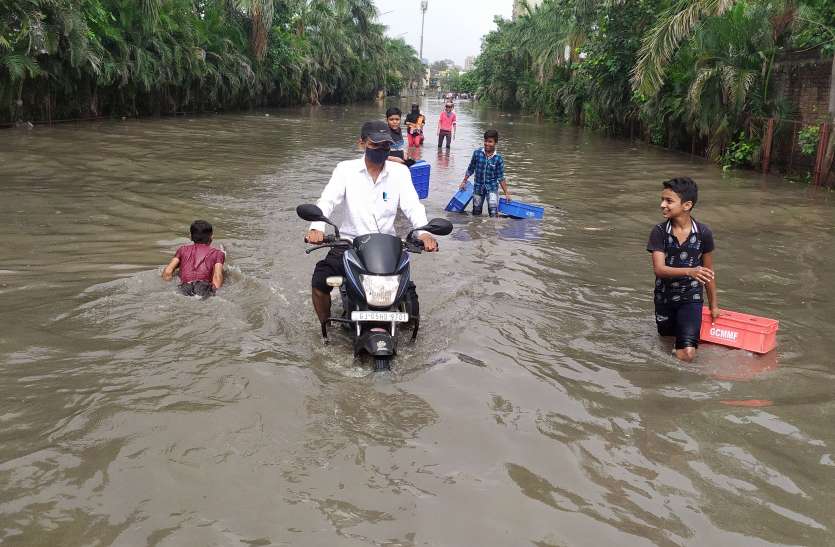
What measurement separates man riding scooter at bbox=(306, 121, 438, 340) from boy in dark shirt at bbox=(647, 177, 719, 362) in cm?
174

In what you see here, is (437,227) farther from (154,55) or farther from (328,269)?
(154,55)

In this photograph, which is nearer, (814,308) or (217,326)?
(217,326)

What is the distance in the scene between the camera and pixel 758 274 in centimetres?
839

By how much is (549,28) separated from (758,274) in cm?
3910

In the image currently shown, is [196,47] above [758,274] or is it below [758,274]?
above

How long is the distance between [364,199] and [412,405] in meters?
1.57

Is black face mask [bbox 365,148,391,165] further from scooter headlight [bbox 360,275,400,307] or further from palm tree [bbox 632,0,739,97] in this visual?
palm tree [bbox 632,0,739,97]

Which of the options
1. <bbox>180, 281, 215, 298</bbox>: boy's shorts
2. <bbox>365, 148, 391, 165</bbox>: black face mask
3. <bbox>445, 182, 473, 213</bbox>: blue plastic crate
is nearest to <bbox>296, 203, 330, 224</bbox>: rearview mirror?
<bbox>365, 148, 391, 165</bbox>: black face mask

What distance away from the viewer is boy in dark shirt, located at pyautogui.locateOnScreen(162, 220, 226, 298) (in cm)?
670

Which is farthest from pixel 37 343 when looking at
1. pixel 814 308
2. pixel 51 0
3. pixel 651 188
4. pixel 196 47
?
pixel 196 47

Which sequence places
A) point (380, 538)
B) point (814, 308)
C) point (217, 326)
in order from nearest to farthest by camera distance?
point (380, 538)
point (217, 326)
point (814, 308)

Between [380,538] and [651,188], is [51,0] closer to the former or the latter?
[651,188]

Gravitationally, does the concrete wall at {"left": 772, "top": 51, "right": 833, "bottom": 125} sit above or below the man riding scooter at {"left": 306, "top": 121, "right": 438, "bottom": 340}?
above

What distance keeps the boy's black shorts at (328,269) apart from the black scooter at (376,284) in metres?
0.26
